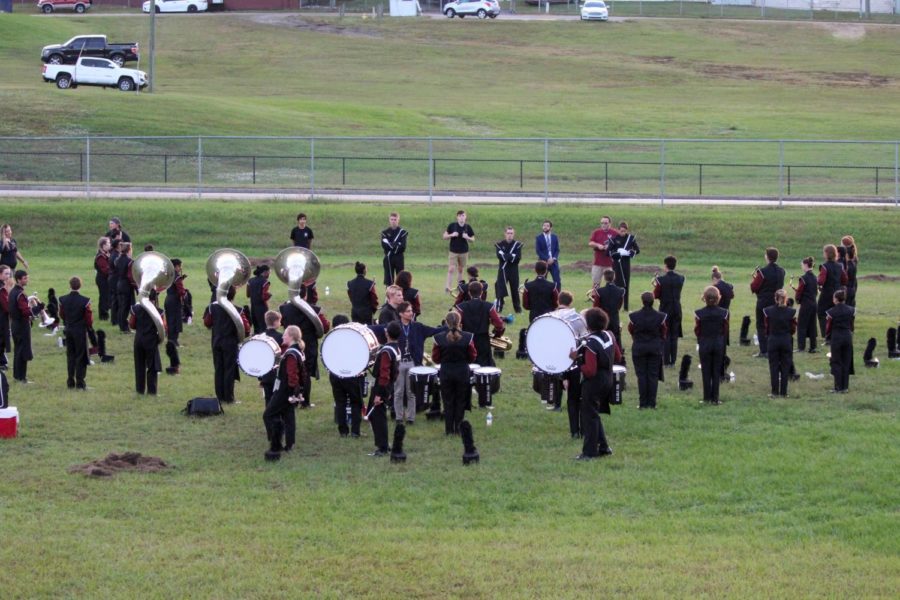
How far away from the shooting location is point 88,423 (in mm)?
17812

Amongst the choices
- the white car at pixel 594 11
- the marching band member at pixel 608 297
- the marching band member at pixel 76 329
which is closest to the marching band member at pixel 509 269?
the marching band member at pixel 608 297

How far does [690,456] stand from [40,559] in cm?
785

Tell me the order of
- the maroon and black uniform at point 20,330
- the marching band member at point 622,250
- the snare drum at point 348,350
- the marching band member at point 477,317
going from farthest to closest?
the marching band member at point 622,250 < the maroon and black uniform at point 20,330 < the marching band member at point 477,317 < the snare drum at point 348,350

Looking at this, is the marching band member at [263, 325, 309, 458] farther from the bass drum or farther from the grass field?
the bass drum

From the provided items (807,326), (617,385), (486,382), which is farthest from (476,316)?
(807,326)

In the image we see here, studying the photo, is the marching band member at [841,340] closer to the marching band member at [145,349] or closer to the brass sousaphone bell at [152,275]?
the marching band member at [145,349]

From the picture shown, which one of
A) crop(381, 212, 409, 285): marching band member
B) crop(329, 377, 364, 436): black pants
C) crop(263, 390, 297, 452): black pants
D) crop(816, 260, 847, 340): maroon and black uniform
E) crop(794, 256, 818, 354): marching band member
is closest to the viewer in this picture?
crop(263, 390, 297, 452): black pants

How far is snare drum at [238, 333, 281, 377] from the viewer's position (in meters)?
16.4

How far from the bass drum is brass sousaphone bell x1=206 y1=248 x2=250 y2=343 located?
15.4ft

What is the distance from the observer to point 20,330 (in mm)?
20422

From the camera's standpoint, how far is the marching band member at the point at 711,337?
18.4 m

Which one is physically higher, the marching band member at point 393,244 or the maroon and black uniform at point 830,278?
the marching band member at point 393,244

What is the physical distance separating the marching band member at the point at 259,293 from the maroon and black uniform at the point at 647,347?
19.5ft

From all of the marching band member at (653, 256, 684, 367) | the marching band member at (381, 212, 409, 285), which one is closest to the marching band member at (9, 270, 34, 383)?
the marching band member at (381, 212, 409, 285)
